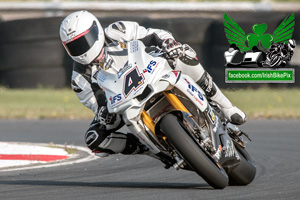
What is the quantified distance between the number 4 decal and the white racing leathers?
1.36 ft

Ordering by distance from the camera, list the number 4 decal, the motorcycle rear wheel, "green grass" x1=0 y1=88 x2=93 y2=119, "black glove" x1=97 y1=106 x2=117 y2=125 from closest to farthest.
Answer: the motorcycle rear wheel < the number 4 decal < "black glove" x1=97 y1=106 x2=117 y2=125 < "green grass" x1=0 y1=88 x2=93 y2=119

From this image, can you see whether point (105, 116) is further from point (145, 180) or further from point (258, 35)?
point (258, 35)

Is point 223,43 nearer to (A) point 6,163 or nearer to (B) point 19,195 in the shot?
(A) point 6,163

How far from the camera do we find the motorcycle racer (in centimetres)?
559

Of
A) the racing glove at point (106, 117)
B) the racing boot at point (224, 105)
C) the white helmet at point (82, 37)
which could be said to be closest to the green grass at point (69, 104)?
the racing boot at point (224, 105)

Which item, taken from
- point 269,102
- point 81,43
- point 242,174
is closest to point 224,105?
point 242,174

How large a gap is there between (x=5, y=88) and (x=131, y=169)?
9.91 m

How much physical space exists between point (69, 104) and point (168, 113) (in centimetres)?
1005

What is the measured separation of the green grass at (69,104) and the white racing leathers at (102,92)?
5.30 metres

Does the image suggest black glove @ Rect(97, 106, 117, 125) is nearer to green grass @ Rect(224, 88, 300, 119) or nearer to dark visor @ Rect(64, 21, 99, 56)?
dark visor @ Rect(64, 21, 99, 56)

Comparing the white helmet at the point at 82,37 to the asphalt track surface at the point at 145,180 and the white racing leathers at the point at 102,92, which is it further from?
the asphalt track surface at the point at 145,180

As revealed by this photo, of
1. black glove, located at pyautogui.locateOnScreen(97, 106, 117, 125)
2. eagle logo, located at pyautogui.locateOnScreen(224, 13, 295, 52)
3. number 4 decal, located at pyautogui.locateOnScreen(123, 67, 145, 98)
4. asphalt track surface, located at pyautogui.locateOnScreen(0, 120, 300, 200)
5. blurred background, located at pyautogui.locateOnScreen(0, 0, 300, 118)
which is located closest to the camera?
number 4 decal, located at pyautogui.locateOnScreen(123, 67, 145, 98)

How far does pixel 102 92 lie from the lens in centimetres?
590

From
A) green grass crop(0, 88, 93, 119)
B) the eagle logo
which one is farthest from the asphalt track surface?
the eagle logo
